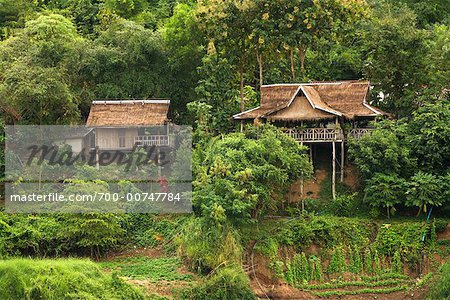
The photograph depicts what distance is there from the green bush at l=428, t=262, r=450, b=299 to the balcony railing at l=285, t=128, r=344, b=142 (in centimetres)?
674

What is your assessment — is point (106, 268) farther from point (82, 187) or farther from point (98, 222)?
point (82, 187)

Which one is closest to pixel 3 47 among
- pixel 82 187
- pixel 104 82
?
pixel 104 82

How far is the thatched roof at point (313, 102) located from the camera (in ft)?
89.8

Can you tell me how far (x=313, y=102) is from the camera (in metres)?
27.3

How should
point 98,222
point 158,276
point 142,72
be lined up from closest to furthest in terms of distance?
point 158,276 → point 98,222 → point 142,72

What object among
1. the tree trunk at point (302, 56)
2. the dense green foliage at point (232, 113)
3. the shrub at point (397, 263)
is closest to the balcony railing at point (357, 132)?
the dense green foliage at point (232, 113)

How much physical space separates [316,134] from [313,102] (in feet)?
3.72

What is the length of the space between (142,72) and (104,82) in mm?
1606

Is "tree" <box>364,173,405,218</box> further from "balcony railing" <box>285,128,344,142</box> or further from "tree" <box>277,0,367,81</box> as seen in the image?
"tree" <box>277,0,367,81</box>

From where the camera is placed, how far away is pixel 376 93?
2984 cm

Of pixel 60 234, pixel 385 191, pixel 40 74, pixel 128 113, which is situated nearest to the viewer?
pixel 60 234

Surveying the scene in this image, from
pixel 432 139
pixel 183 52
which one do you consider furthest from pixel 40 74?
pixel 432 139

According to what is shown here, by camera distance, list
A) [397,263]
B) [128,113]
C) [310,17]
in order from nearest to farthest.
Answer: [397,263] < [128,113] < [310,17]

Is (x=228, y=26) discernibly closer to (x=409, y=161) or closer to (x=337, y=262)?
(x=409, y=161)
